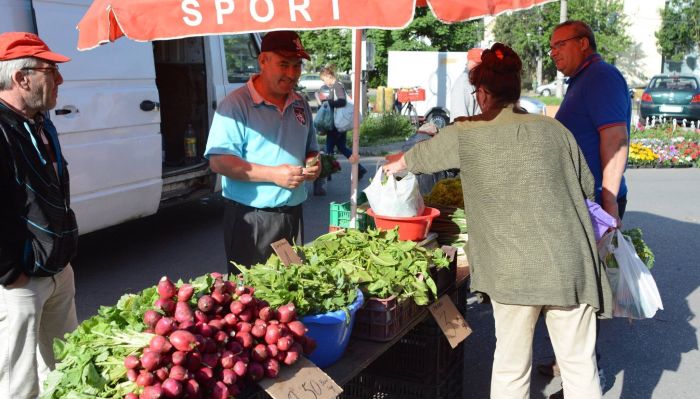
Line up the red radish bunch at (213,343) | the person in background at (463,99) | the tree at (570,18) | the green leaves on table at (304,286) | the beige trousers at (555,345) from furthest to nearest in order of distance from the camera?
the tree at (570,18) → the person in background at (463,99) → the beige trousers at (555,345) → the green leaves on table at (304,286) → the red radish bunch at (213,343)

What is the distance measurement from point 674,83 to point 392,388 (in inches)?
805

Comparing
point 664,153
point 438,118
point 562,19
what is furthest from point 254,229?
point 562,19

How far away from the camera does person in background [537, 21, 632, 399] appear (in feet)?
12.0

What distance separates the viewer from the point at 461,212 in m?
4.28

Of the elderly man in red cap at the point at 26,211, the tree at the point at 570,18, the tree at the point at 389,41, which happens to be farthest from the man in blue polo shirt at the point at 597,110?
the tree at the point at 570,18

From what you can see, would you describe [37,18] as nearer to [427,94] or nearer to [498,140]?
[498,140]

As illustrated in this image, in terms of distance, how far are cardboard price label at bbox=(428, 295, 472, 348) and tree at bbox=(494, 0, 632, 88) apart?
42.7m

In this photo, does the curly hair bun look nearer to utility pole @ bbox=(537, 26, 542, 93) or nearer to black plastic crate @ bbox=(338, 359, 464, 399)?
black plastic crate @ bbox=(338, 359, 464, 399)

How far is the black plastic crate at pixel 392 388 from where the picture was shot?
11.5 ft

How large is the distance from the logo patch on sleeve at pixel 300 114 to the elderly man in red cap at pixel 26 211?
1.33 m

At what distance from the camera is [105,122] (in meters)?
5.69

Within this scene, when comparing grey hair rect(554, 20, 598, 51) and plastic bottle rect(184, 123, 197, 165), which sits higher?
grey hair rect(554, 20, 598, 51)

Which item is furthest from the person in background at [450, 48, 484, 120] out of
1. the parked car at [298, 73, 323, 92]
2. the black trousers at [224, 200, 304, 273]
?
the parked car at [298, 73, 323, 92]

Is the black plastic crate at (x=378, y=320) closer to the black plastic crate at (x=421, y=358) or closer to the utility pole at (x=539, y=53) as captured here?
the black plastic crate at (x=421, y=358)
